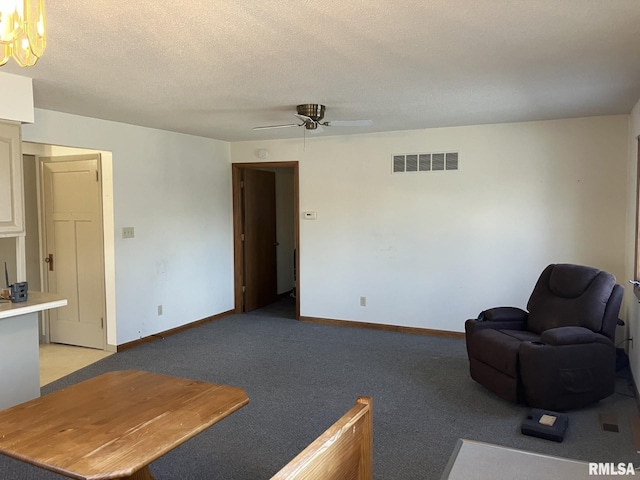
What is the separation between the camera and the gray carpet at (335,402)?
2.83 m

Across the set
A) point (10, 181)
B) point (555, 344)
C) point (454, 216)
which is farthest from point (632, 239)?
point (10, 181)

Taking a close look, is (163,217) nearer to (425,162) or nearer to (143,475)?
(425,162)

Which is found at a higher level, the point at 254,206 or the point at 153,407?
the point at 254,206

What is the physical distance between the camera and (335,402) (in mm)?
3643

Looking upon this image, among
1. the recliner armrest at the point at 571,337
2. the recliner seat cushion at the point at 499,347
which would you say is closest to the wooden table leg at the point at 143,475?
the recliner seat cushion at the point at 499,347

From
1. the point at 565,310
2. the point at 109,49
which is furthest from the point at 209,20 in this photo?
the point at 565,310

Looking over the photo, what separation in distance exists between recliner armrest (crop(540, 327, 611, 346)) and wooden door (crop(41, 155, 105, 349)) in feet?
13.5

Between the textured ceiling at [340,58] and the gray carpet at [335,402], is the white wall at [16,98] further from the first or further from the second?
the gray carpet at [335,402]

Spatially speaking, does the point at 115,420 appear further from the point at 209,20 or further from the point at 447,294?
the point at 447,294

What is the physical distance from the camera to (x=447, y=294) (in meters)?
5.51

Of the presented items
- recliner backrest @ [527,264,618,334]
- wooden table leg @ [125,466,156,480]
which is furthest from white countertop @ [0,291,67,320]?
recliner backrest @ [527,264,618,334]

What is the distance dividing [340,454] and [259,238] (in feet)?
20.3

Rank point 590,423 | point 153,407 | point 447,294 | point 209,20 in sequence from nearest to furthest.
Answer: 1. point 153,407
2. point 209,20
3. point 590,423
4. point 447,294

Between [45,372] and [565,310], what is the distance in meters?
4.44
